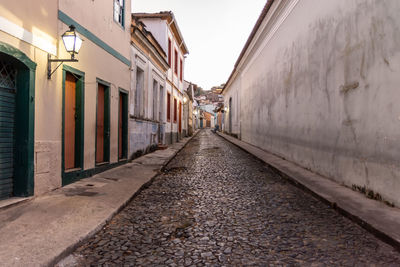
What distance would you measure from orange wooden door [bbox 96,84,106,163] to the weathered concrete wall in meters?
5.34

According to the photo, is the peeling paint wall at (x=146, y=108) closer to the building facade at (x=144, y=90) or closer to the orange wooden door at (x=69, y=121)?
the building facade at (x=144, y=90)

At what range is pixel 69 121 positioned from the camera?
5945 millimetres

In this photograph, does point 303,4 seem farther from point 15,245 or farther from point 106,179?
point 15,245

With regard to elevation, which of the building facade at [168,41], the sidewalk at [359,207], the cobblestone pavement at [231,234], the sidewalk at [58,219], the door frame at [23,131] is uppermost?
the building facade at [168,41]

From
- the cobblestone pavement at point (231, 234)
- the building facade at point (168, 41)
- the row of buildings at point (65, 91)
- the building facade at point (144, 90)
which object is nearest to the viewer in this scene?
the cobblestone pavement at point (231, 234)

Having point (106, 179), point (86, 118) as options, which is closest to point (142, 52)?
point (86, 118)

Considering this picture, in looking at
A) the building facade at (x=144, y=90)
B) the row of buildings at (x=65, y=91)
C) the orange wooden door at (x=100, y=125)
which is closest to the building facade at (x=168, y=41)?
the building facade at (x=144, y=90)

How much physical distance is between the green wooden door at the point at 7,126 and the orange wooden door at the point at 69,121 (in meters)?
1.39

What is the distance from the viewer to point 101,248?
9.85 feet

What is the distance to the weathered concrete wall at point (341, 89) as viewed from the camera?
4.33 metres

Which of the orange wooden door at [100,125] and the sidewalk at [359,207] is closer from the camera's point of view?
the sidewalk at [359,207]

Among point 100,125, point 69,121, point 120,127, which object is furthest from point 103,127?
point 69,121

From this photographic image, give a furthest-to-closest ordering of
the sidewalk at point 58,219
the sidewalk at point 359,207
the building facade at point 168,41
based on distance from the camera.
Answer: the building facade at point 168,41
the sidewalk at point 359,207
the sidewalk at point 58,219

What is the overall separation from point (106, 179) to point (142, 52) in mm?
5763
